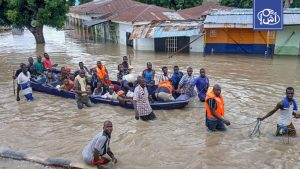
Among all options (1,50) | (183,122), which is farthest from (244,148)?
(1,50)

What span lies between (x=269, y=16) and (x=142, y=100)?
12.9m

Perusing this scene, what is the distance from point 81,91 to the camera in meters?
12.2

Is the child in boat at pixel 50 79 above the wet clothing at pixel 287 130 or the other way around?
above

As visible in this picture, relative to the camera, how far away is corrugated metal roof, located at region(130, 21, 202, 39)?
23.8 meters

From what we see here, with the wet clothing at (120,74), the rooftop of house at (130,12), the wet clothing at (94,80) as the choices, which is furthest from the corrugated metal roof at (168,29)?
the wet clothing at (94,80)

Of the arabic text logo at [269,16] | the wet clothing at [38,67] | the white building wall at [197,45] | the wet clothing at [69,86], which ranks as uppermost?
the arabic text logo at [269,16]

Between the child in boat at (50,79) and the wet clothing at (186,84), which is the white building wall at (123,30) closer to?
the child in boat at (50,79)

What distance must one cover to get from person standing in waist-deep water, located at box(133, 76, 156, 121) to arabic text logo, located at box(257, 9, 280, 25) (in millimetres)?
12204

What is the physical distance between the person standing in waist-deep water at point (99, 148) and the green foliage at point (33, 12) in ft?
74.6

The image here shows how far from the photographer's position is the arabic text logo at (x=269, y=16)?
67.5 ft

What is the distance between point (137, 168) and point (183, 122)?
3.40 m

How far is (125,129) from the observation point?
10.7 m

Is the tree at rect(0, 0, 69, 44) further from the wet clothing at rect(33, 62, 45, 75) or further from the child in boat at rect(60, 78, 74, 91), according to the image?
the child in boat at rect(60, 78, 74, 91)

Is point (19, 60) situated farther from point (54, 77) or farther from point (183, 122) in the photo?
point (183, 122)
